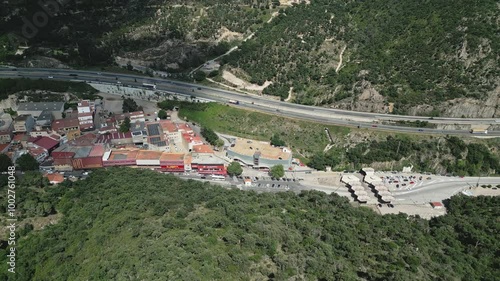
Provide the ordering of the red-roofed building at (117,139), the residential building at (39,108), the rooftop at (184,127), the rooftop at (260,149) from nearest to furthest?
the rooftop at (260,149) → the red-roofed building at (117,139) → the rooftop at (184,127) → the residential building at (39,108)

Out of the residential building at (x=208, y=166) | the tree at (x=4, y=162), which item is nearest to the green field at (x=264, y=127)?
the residential building at (x=208, y=166)

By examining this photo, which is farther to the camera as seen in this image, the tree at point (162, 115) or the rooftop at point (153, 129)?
the tree at point (162, 115)

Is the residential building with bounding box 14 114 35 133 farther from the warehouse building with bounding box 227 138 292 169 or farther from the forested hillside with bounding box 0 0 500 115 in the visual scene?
the warehouse building with bounding box 227 138 292 169

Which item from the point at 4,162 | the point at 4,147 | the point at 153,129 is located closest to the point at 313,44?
the point at 153,129

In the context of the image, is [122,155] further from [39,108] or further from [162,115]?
[39,108]

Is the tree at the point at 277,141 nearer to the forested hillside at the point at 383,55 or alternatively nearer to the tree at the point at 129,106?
the forested hillside at the point at 383,55

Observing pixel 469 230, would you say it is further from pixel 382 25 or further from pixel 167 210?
pixel 382 25
